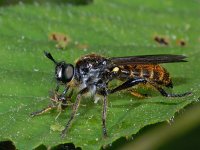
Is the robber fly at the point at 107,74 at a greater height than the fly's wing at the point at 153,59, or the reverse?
the fly's wing at the point at 153,59

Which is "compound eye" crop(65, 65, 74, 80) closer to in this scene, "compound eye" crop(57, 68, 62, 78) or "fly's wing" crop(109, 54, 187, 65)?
"compound eye" crop(57, 68, 62, 78)

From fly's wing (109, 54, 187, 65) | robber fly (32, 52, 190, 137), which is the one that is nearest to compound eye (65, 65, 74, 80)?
robber fly (32, 52, 190, 137)

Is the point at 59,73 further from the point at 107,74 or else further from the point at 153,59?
Result: the point at 153,59

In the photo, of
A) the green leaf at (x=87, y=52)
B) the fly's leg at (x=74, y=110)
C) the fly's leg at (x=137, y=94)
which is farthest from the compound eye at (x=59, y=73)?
the fly's leg at (x=137, y=94)

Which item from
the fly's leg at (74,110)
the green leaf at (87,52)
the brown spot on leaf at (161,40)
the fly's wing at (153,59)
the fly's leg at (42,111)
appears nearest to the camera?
the fly's leg at (74,110)

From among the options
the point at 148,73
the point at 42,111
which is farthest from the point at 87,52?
the point at 42,111

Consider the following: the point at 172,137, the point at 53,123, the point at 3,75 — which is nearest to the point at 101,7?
the point at 172,137

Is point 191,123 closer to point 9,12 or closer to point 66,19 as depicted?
point 66,19

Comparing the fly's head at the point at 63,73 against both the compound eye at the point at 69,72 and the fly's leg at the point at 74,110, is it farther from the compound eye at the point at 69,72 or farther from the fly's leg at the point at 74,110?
the fly's leg at the point at 74,110
